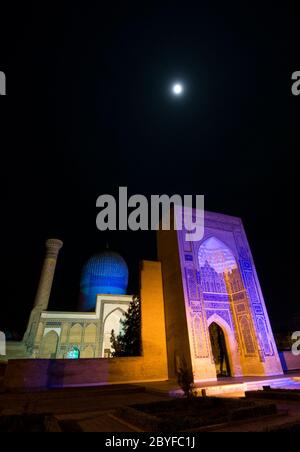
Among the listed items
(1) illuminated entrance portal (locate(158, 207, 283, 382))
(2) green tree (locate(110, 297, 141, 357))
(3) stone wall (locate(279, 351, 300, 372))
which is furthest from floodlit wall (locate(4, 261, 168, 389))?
(3) stone wall (locate(279, 351, 300, 372))

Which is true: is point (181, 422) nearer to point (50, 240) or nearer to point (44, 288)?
point (44, 288)

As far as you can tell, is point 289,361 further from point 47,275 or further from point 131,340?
point 47,275

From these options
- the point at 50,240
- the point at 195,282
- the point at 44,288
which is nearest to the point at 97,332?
the point at 44,288

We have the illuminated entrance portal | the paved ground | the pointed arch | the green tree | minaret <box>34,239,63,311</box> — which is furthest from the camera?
minaret <box>34,239,63,311</box>

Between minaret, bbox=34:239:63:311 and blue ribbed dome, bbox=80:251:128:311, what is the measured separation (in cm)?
268

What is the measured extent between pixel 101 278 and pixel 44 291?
180 inches

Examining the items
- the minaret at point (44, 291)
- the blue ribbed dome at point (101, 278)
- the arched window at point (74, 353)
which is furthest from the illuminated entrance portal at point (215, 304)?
the minaret at point (44, 291)

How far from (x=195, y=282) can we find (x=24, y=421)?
298 inches

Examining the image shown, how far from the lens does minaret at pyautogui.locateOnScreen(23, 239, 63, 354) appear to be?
1781cm

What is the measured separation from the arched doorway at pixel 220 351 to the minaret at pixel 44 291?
1209cm

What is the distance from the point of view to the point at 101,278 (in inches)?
867

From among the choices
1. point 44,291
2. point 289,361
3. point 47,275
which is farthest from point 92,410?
point 47,275

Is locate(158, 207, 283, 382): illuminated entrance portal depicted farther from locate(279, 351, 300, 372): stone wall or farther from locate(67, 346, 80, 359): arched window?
locate(67, 346, 80, 359): arched window
